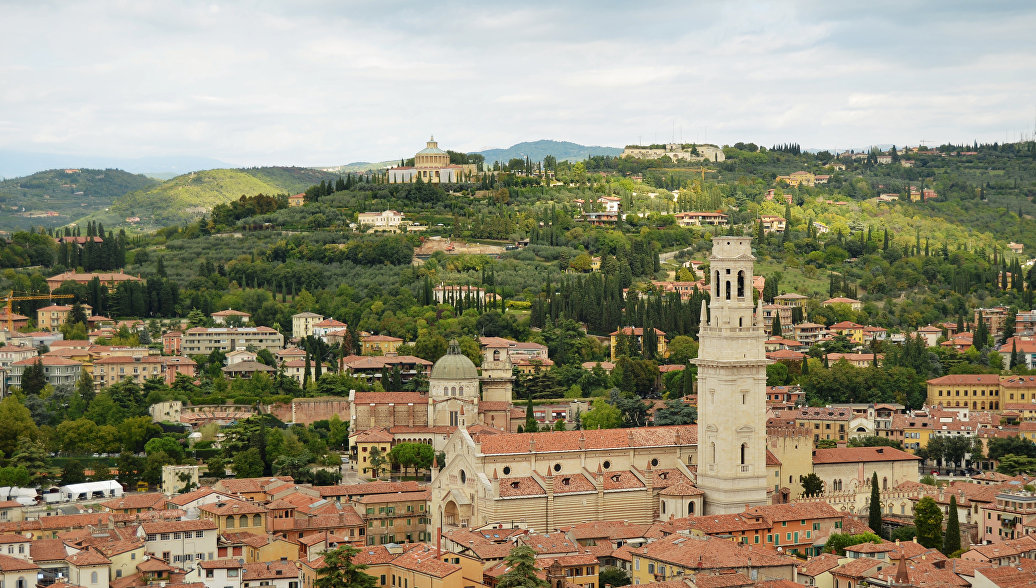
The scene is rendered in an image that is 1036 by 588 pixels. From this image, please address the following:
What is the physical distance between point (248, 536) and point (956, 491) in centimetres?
2583

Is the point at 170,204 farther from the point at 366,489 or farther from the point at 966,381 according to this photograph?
the point at 366,489

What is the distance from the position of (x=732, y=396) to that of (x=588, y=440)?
5.11 meters

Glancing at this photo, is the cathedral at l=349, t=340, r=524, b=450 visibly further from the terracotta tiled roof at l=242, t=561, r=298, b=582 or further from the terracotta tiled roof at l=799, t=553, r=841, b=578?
the terracotta tiled roof at l=799, t=553, r=841, b=578

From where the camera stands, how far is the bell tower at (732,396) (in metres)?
50.1

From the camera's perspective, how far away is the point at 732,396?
50.2 meters

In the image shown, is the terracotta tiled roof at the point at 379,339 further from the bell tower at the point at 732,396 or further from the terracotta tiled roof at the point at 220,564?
the terracotta tiled roof at the point at 220,564

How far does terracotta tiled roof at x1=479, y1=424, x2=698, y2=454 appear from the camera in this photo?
164 feet

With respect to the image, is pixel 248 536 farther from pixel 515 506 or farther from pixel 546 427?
pixel 546 427

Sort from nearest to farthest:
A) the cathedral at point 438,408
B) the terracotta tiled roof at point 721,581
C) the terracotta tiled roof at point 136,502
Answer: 1. the terracotta tiled roof at point 721,581
2. the terracotta tiled roof at point 136,502
3. the cathedral at point 438,408

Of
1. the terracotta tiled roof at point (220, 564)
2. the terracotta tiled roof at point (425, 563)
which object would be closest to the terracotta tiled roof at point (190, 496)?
the terracotta tiled roof at point (220, 564)

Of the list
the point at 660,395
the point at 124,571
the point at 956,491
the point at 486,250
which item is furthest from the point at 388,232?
the point at 124,571

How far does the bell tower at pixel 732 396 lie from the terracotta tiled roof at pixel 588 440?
1789mm

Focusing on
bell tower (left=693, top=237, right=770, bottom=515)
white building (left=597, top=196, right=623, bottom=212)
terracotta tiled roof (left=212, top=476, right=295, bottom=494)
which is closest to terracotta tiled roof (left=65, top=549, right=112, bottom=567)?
terracotta tiled roof (left=212, top=476, right=295, bottom=494)

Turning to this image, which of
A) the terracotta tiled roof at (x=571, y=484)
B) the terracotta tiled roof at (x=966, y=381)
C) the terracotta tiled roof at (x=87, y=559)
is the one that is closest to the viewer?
the terracotta tiled roof at (x=87, y=559)
